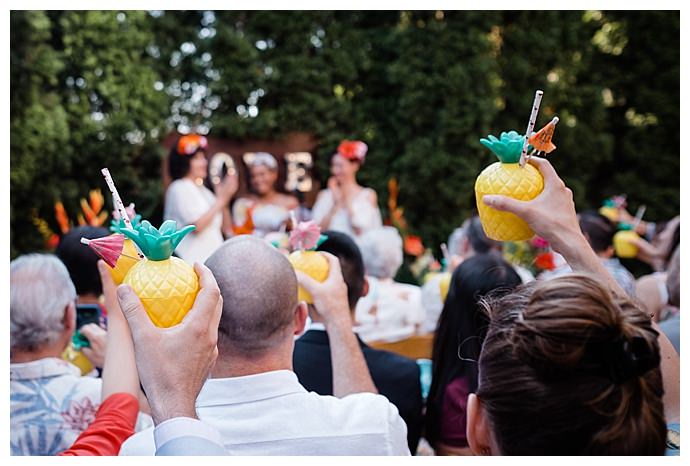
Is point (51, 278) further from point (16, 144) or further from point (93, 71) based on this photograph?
point (93, 71)

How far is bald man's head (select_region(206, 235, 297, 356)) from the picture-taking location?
176cm

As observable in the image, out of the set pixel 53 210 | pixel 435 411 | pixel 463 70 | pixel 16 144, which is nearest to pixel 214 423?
pixel 435 411

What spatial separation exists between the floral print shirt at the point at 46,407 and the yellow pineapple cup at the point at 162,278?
38.1 inches

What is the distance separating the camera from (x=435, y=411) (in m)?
2.66

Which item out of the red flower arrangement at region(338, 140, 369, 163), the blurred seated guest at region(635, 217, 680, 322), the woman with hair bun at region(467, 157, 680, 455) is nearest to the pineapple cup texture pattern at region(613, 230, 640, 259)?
the blurred seated guest at region(635, 217, 680, 322)

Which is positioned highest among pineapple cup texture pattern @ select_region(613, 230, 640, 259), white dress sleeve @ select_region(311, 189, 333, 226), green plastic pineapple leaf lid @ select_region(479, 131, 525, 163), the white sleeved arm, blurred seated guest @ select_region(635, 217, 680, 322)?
green plastic pineapple leaf lid @ select_region(479, 131, 525, 163)

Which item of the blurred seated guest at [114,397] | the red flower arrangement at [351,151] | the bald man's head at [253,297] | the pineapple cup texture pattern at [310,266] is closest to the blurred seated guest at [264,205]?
the red flower arrangement at [351,151]

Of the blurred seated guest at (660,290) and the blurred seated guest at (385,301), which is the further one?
the blurred seated guest at (385,301)

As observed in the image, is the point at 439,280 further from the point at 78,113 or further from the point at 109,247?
the point at 78,113

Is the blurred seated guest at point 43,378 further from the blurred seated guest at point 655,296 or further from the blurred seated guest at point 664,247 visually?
the blurred seated guest at point 664,247

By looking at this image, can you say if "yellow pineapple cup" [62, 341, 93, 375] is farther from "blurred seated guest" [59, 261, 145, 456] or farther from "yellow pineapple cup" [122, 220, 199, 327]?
"yellow pineapple cup" [122, 220, 199, 327]

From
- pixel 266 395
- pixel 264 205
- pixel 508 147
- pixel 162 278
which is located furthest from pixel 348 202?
pixel 162 278

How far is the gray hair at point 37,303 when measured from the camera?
7.50ft

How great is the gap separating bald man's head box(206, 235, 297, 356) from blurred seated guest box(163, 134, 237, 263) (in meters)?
3.94
